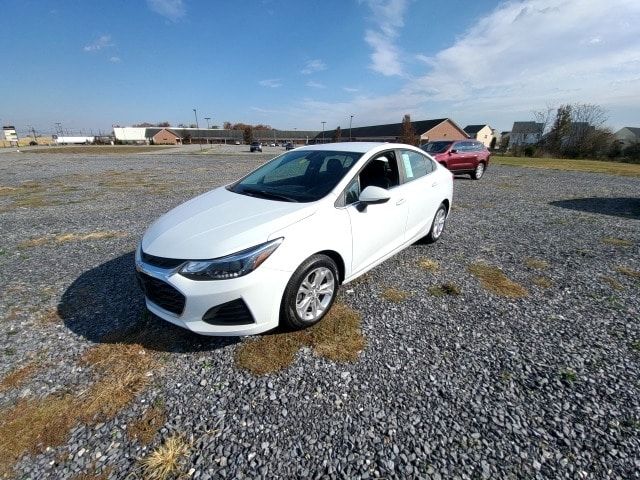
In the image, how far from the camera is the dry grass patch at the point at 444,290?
11.6ft

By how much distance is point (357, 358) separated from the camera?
8.33 ft

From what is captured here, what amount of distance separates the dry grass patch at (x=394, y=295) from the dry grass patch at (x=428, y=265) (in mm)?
774

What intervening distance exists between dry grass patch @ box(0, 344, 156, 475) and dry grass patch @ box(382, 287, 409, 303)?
7.61 feet

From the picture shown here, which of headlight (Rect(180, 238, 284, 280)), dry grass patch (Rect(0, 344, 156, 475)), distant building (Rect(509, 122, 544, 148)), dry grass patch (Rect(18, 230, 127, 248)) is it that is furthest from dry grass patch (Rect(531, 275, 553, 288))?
distant building (Rect(509, 122, 544, 148))

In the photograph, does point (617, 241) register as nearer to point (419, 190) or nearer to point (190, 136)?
point (419, 190)

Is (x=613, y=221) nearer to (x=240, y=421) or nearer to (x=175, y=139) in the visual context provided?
(x=240, y=421)

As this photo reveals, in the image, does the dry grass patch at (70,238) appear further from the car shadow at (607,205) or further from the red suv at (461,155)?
the red suv at (461,155)

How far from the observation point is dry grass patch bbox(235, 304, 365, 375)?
2482mm

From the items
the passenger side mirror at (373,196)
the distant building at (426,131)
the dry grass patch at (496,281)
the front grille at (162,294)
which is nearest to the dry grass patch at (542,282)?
the dry grass patch at (496,281)

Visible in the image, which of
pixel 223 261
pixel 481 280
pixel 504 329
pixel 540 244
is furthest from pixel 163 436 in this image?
pixel 540 244

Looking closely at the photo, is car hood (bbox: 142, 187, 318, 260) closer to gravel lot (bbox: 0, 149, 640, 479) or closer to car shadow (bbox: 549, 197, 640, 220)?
gravel lot (bbox: 0, 149, 640, 479)

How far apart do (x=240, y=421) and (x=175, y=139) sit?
104299mm

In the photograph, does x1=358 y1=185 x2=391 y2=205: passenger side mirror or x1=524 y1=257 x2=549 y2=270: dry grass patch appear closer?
x1=358 y1=185 x2=391 y2=205: passenger side mirror

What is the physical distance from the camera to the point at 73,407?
2.09 metres
